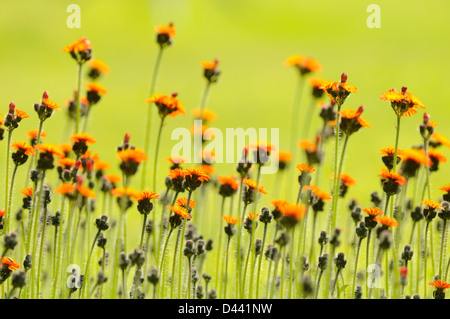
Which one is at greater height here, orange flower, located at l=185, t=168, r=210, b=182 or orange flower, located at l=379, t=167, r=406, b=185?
orange flower, located at l=379, t=167, r=406, b=185

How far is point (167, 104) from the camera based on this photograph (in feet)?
6.10

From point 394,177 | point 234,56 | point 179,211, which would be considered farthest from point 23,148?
point 234,56

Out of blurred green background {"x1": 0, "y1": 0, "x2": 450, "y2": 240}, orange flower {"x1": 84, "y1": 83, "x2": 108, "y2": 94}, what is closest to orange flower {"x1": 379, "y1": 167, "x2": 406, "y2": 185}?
orange flower {"x1": 84, "y1": 83, "x2": 108, "y2": 94}

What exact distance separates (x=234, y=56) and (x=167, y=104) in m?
7.08

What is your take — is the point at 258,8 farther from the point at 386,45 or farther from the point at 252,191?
the point at 252,191

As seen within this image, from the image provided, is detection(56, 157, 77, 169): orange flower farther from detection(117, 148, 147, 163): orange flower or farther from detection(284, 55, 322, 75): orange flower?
detection(284, 55, 322, 75): orange flower

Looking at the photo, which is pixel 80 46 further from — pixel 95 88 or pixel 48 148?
pixel 48 148

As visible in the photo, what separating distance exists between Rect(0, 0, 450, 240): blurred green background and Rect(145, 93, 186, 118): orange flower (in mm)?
4273

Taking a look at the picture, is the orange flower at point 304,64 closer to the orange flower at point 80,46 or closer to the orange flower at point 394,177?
the orange flower at point 394,177

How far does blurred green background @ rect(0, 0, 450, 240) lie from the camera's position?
6.92 metres

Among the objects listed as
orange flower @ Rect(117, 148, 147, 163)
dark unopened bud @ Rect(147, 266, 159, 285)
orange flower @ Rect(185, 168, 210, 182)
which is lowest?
dark unopened bud @ Rect(147, 266, 159, 285)

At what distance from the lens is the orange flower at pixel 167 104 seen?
1850 millimetres

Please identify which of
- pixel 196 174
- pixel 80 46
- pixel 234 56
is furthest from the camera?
pixel 234 56
